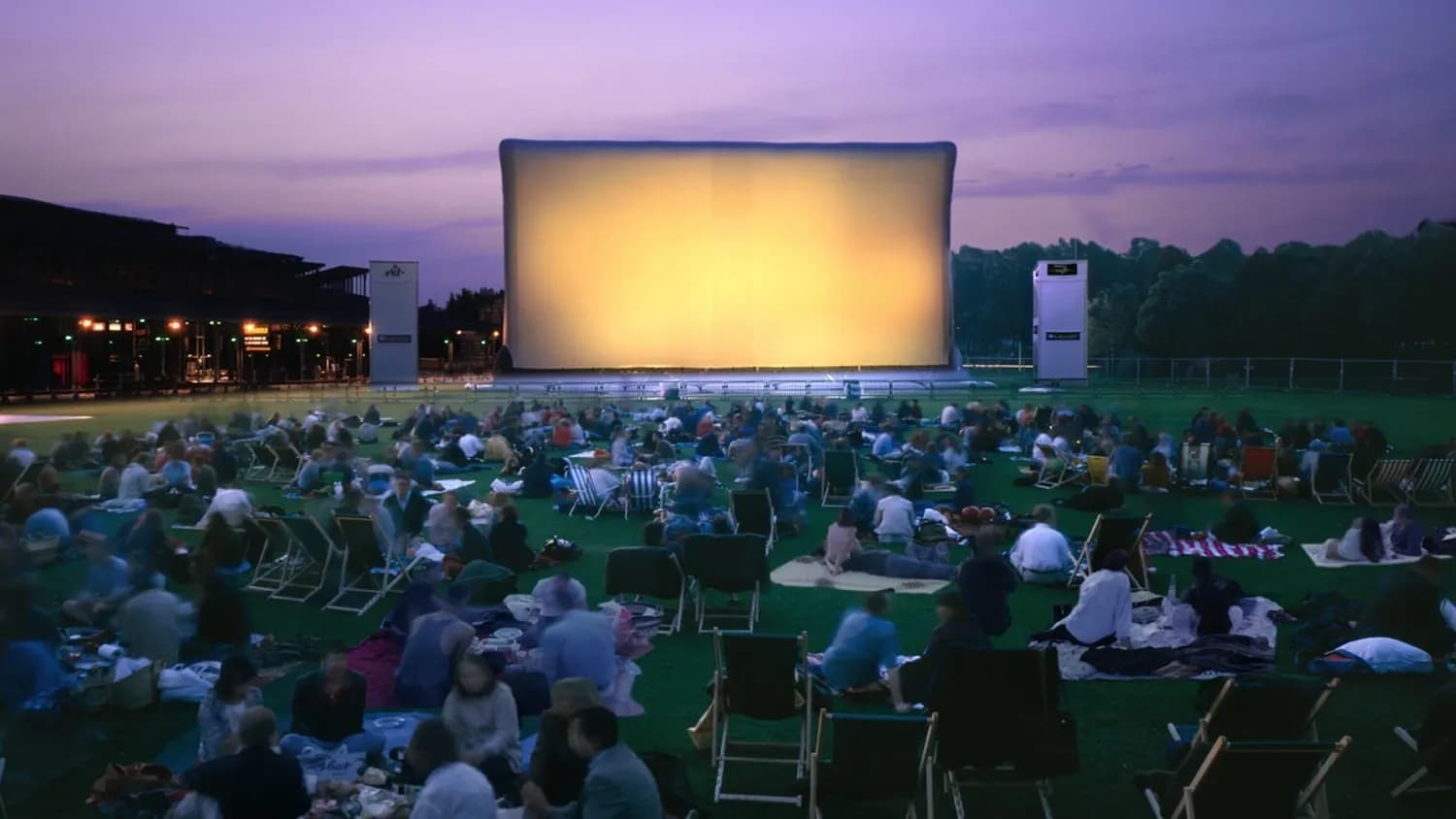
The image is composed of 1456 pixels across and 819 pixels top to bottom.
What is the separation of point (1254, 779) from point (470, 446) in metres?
15.0

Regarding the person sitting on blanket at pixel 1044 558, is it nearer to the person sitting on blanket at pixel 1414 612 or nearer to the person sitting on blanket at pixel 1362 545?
the person sitting on blanket at pixel 1414 612

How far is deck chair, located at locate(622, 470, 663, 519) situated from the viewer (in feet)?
44.6

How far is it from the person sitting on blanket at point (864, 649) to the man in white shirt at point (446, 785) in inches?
116

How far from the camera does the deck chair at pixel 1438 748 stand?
5016 millimetres

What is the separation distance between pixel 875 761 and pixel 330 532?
614 cm

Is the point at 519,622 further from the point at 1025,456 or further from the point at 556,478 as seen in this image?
the point at 1025,456

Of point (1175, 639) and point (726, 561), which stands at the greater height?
point (726, 561)

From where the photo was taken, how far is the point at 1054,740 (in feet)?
16.5

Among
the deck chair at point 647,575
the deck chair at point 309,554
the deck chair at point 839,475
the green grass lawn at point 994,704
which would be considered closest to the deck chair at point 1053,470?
the green grass lawn at point 994,704

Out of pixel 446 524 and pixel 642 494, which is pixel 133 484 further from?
pixel 642 494

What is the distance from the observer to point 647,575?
27.6ft

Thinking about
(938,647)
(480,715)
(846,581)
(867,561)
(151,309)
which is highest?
(151,309)

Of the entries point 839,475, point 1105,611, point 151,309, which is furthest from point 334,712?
point 151,309

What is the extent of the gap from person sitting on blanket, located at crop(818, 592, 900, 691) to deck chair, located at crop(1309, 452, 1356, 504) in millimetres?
9713
